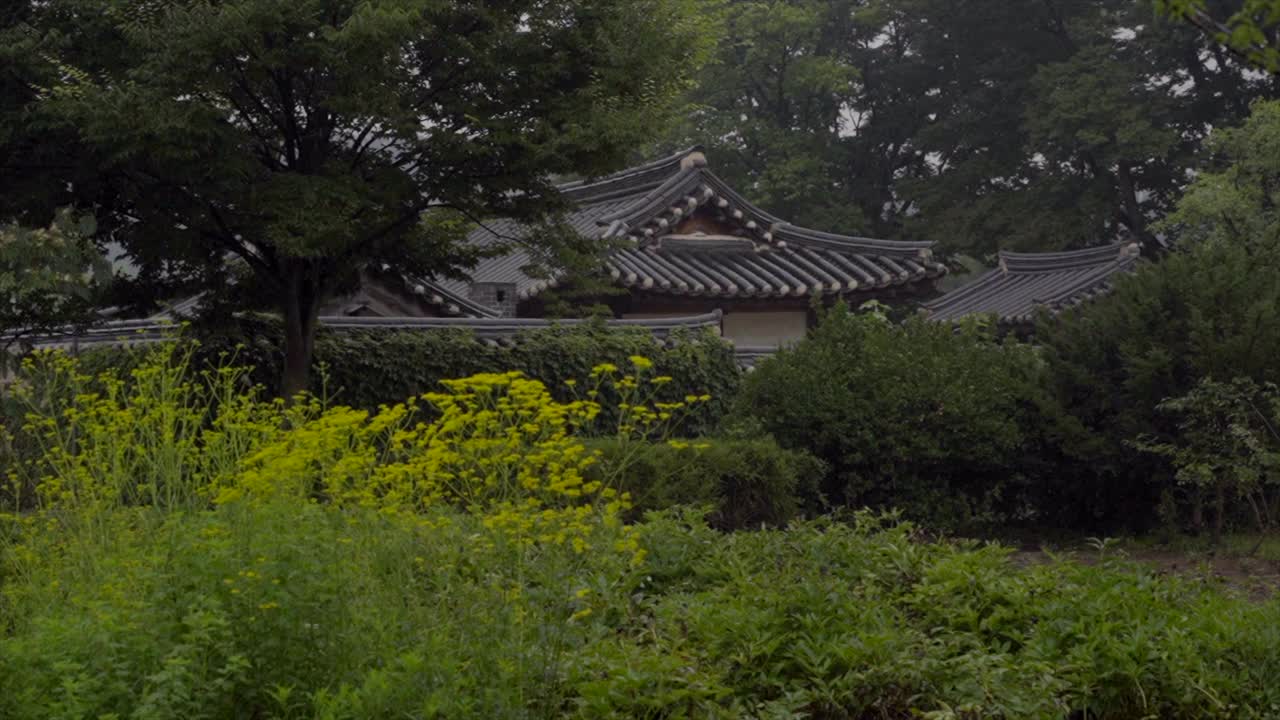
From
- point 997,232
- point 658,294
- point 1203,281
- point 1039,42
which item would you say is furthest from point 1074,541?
→ point 1039,42

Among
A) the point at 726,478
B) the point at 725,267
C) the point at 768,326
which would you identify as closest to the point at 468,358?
the point at 726,478

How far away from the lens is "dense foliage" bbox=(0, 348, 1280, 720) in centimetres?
409

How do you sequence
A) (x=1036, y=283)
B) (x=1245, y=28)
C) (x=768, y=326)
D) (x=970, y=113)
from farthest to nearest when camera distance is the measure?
(x=970, y=113) → (x=1036, y=283) → (x=768, y=326) → (x=1245, y=28)

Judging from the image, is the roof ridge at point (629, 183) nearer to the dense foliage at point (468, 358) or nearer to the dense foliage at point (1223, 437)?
the dense foliage at point (468, 358)

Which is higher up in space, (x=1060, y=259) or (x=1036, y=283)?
(x=1060, y=259)

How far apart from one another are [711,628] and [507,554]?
0.86 metres

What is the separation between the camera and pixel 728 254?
69.1 ft

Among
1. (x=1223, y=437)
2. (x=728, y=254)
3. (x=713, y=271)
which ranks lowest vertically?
(x=1223, y=437)

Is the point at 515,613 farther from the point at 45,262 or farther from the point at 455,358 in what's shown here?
→ the point at 455,358

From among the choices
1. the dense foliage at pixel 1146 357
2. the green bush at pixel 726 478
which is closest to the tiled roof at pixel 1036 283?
the dense foliage at pixel 1146 357

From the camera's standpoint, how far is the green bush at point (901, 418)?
35.3 feet

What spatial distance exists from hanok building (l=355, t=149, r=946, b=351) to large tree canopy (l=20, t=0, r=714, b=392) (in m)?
7.53

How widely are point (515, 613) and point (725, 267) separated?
16.3 meters

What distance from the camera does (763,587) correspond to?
5.70 m
